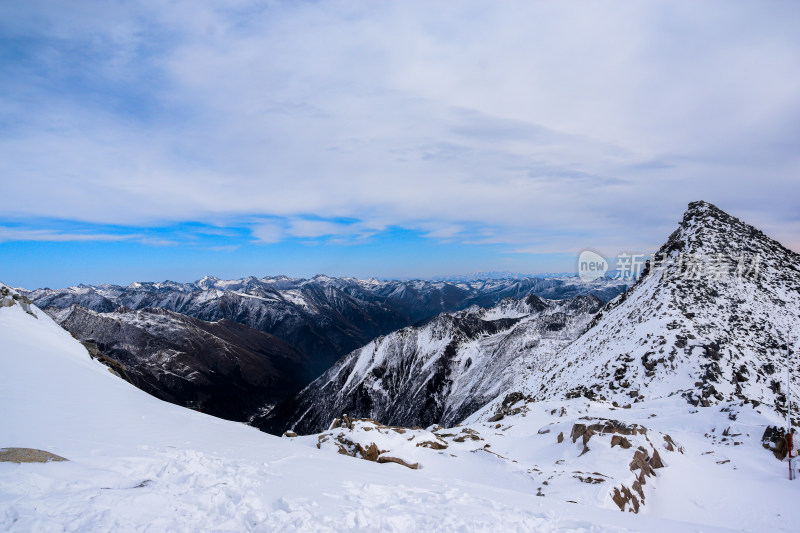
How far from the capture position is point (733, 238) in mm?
56875

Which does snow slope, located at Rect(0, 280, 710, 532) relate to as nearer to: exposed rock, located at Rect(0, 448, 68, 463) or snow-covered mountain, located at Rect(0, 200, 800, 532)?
snow-covered mountain, located at Rect(0, 200, 800, 532)

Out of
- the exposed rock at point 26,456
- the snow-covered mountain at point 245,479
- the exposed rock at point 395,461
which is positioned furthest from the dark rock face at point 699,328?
the exposed rock at point 26,456

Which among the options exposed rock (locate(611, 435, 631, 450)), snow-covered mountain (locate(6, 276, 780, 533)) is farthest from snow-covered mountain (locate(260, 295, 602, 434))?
snow-covered mountain (locate(6, 276, 780, 533))

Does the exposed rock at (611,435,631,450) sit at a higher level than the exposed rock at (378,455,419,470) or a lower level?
higher

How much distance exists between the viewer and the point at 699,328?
135 feet

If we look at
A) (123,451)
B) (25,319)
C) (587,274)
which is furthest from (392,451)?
(587,274)

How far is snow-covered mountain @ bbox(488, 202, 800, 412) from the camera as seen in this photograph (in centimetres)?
3522

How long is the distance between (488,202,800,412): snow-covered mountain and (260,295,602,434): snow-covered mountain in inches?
1606

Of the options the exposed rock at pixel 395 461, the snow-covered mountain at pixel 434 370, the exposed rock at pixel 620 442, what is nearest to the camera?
the exposed rock at pixel 395 461

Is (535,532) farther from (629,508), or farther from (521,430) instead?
(521,430)

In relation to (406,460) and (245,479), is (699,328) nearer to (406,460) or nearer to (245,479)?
(406,460)

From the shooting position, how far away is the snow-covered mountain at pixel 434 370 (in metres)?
101

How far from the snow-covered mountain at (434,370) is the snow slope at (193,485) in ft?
260

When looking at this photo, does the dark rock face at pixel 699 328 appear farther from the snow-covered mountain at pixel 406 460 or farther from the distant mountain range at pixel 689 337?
the snow-covered mountain at pixel 406 460
